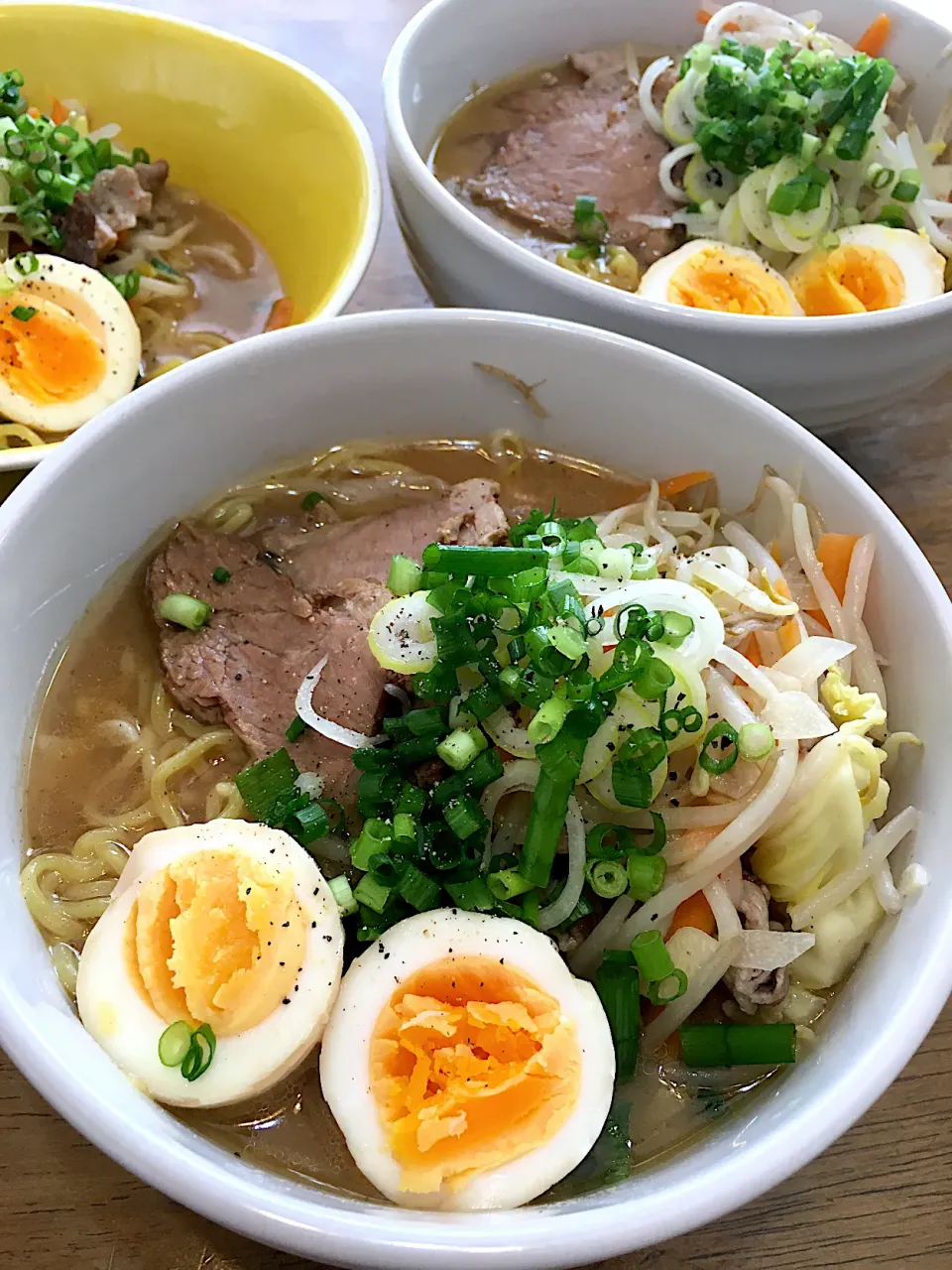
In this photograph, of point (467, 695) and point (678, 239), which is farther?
point (678, 239)

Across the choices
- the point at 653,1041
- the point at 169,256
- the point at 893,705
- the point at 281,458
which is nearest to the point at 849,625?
the point at 893,705

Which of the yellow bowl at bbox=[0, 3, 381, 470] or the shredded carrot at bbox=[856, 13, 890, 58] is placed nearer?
the yellow bowl at bbox=[0, 3, 381, 470]

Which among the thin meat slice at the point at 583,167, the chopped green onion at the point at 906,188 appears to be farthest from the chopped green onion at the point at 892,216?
the thin meat slice at the point at 583,167

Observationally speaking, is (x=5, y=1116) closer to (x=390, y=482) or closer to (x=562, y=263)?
(x=390, y=482)

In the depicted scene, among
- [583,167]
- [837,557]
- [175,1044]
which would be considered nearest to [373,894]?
[175,1044]

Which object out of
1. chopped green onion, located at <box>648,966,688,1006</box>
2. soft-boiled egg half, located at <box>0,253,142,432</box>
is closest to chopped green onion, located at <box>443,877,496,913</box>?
chopped green onion, located at <box>648,966,688,1006</box>

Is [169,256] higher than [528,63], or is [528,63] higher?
[528,63]

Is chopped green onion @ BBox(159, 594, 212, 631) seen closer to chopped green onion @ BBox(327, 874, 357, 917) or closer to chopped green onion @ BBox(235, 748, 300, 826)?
chopped green onion @ BBox(235, 748, 300, 826)

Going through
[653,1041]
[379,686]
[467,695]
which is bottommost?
[653,1041]

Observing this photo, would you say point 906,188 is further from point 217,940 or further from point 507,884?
point 217,940
